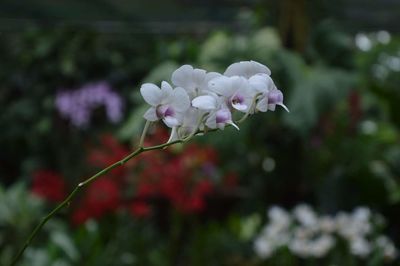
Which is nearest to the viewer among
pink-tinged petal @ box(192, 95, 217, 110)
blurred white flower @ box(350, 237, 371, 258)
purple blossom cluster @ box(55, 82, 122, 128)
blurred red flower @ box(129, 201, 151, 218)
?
pink-tinged petal @ box(192, 95, 217, 110)

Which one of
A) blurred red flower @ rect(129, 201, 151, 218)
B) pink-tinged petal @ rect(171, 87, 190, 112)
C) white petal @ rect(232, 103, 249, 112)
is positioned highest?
pink-tinged petal @ rect(171, 87, 190, 112)

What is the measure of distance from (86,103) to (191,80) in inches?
185

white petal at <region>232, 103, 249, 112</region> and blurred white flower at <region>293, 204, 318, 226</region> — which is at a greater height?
white petal at <region>232, 103, 249, 112</region>

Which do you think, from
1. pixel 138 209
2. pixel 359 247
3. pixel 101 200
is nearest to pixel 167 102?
pixel 359 247

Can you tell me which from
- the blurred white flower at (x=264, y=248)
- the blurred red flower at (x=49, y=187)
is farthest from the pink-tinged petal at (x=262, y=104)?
the blurred red flower at (x=49, y=187)

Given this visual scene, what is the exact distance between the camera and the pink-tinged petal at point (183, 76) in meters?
0.83

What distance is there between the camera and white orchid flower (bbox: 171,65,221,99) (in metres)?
0.83

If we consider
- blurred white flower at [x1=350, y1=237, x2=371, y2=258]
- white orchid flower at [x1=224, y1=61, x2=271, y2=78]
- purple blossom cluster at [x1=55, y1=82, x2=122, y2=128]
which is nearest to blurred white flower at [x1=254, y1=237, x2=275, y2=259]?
blurred white flower at [x1=350, y1=237, x2=371, y2=258]

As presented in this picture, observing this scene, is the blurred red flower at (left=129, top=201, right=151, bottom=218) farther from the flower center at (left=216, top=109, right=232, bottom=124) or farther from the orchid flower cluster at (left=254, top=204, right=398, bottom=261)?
the flower center at (left=216, top=109, right=232, bottom=124)

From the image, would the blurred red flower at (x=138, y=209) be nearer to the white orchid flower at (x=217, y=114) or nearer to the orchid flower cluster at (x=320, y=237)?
the orchid flower cluster at (x=320, y=237)

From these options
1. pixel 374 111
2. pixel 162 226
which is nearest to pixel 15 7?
pixel 162 226

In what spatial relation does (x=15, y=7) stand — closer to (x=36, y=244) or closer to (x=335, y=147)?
(x=36, y=244)

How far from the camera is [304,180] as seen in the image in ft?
16.0

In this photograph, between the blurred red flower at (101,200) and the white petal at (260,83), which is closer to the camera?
the white petal at (260,83)
